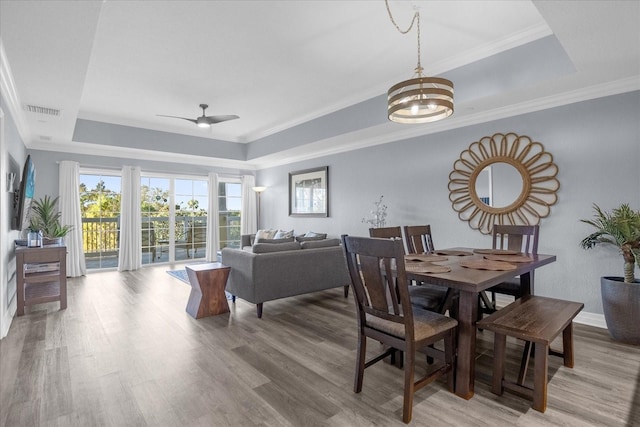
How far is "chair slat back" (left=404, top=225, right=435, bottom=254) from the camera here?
3461mm

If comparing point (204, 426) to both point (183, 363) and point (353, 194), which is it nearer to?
point (183, 363)

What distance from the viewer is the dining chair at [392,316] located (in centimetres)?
186

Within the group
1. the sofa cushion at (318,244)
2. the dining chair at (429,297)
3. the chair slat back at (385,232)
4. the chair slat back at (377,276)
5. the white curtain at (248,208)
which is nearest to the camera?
the chair slat back at (377,276)

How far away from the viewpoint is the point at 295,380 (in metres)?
2.33

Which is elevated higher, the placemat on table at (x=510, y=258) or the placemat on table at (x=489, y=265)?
the placemat on table at (x=510, y=258)

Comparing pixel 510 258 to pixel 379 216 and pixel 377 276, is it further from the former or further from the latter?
pixel 379 216

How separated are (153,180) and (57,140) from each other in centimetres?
184

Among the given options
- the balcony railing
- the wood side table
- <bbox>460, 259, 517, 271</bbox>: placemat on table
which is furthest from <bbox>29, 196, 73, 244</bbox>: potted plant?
<bbox>460, 259, 517, 271</bbox>: placemat on table

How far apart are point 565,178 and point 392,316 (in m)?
2.91

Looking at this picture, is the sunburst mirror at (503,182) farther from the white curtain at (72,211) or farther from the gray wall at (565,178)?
the white curtain at (72,211)

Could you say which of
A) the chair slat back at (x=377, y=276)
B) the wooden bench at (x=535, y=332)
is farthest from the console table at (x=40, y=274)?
the wooden bench at (x=535, y=332)

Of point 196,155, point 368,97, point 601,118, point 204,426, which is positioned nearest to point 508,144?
point 601,118

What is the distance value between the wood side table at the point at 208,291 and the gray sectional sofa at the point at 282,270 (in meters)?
0.19

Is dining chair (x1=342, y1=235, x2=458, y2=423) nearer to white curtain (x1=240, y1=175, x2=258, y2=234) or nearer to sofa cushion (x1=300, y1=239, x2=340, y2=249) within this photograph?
sofa cushion (x1=300, y1=239, x2=340, y2=249)
